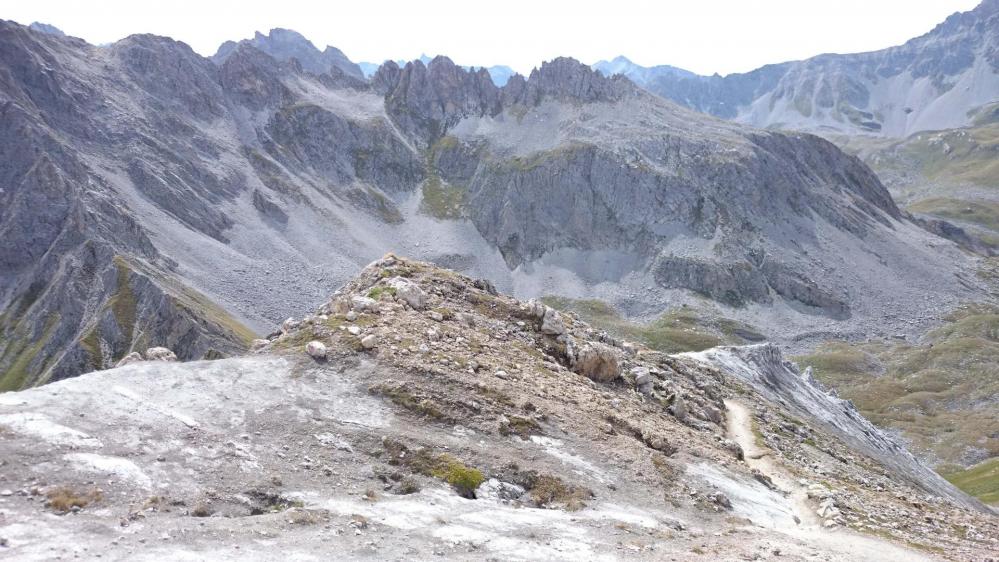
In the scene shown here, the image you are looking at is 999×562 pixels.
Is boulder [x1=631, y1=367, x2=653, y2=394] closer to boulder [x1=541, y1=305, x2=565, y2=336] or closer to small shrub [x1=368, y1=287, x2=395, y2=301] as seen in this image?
boulder [x1=541, y1=305, x2=565, y2=336]

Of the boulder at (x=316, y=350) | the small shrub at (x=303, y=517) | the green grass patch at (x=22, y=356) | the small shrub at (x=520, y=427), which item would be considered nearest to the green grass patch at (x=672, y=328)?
the green grass patch at (x=22, y=356)

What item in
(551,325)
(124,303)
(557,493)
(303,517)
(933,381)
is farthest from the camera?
(933,381)

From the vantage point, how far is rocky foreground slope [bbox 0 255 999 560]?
18.7 meters

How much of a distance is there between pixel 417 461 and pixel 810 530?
17008 millimetres

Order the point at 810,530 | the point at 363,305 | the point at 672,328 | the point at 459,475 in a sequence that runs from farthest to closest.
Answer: the point at 672,328 → the point at 363,305 → the point at 810,530 → the point at 459,475

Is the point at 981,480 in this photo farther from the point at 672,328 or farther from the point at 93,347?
the point at 93,347

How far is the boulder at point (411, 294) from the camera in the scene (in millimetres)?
35062

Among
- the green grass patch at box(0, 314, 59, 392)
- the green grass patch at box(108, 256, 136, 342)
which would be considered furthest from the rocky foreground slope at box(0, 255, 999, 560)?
→ the green grass patch at box(0, 314, 59, 392)

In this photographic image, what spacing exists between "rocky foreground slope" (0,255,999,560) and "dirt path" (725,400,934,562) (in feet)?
0.51

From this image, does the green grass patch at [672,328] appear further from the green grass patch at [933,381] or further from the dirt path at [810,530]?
the dirt path at [810,530]

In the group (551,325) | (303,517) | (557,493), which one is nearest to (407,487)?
(303,517)

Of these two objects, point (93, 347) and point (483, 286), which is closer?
point (483, 286)

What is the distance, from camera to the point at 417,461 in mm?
24406

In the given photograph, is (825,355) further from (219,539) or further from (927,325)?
(219,539)
